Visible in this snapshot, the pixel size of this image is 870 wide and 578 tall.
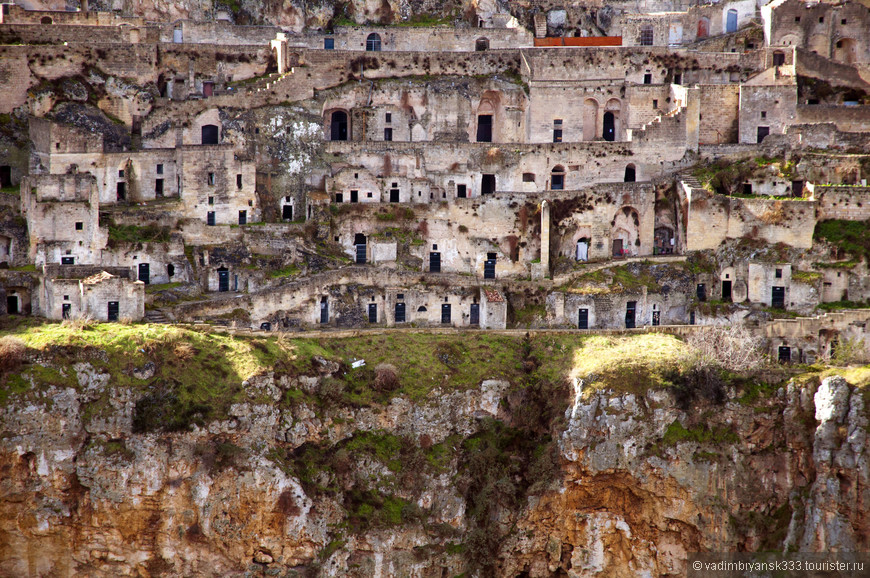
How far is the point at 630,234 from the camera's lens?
64.4 m

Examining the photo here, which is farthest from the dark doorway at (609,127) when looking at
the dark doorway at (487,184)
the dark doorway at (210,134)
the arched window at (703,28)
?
the dark doorway at (210,134)

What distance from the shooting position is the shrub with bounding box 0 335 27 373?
51312 millimetres

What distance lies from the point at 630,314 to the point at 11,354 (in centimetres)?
2692

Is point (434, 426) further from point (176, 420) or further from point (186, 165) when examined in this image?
point (186, 165)

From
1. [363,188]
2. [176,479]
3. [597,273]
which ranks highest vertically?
[363,188]

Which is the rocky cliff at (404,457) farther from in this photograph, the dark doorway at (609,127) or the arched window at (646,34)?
the arched window at (646,34)

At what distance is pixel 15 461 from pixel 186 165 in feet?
54.5

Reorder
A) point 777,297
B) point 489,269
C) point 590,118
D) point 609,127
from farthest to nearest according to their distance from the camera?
point 609,127, point 590,118, point 489,269, point 777,297

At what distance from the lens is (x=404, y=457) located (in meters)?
55.8

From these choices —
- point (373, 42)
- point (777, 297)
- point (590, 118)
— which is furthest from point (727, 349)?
point (373, 42)

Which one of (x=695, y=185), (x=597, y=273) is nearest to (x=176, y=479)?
(x=597, y=273)

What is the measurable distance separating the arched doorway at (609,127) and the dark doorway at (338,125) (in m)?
13.3

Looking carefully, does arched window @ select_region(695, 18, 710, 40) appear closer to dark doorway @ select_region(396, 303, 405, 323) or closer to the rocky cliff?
the rocky cliff

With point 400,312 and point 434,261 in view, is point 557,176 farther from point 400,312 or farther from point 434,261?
point 400,312
